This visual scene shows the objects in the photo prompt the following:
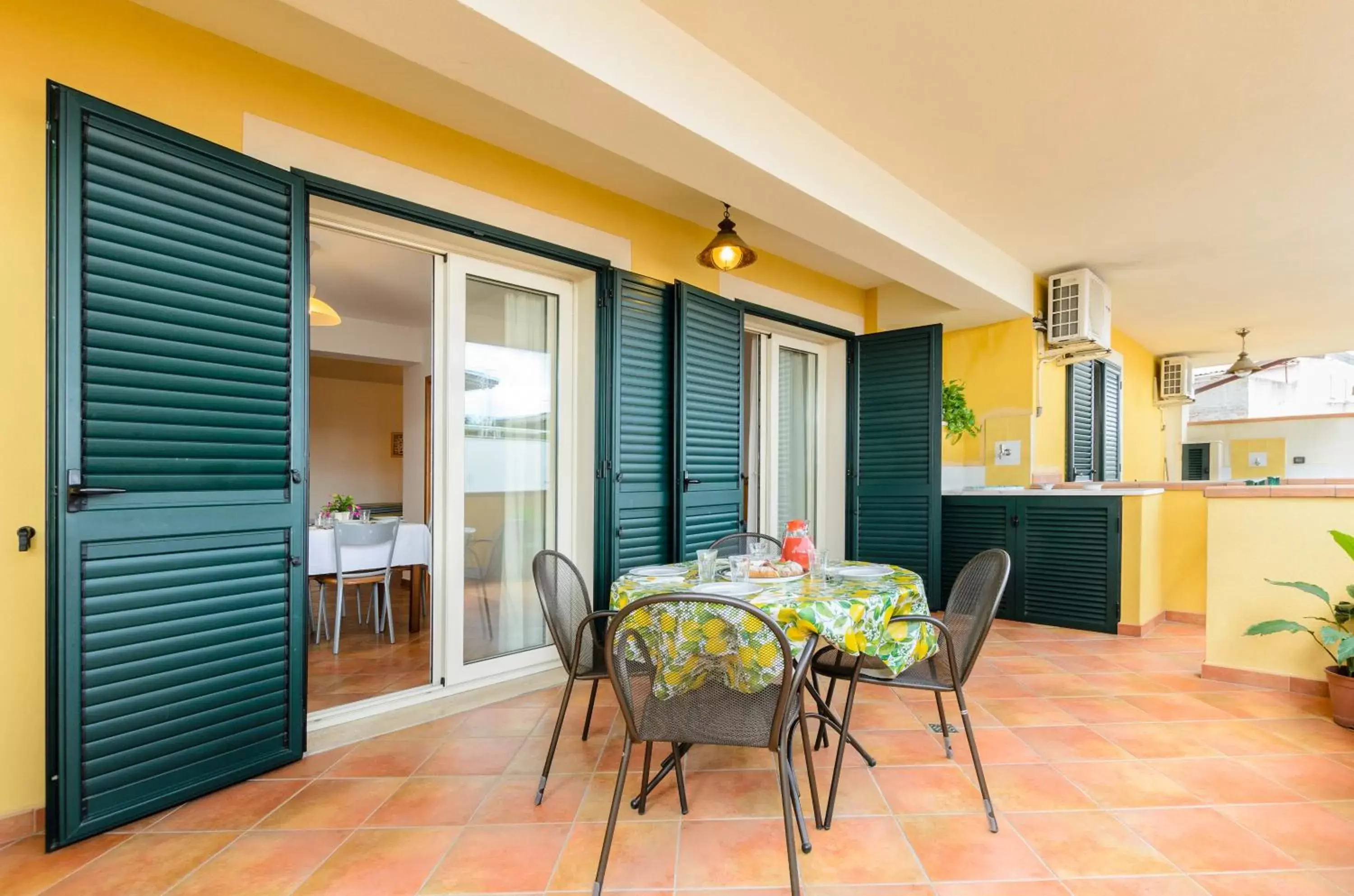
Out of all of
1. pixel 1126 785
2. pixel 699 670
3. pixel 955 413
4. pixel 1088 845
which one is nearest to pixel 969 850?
pixel 1088 845

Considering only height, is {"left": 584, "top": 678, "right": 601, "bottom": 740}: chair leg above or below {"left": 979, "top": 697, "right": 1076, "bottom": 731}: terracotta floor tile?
above

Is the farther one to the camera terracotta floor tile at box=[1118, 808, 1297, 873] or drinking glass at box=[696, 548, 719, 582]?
drinking glass at box=[696, 548, 719, 582]

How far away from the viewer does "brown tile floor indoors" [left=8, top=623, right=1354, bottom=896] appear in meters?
1.62

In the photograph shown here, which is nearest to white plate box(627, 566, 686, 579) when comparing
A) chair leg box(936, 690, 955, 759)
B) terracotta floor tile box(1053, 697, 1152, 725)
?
chair leg box(936, 690, 955, 759)

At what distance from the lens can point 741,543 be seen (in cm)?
329

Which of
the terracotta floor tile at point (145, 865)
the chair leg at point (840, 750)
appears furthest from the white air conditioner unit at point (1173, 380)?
the terracotta floor tile at point (145, 865)

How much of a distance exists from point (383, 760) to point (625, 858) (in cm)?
110

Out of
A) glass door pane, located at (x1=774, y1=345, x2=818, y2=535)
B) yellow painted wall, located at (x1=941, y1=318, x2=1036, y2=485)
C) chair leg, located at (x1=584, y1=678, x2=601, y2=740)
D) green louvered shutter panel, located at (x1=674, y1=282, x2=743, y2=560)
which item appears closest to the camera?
chair leg, located at (x1=584, y1=678, x2=601, y2=740)

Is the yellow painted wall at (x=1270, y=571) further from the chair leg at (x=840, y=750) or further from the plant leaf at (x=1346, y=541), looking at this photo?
the chair leg at (x=840, y=750)

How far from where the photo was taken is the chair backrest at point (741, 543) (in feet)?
9.87

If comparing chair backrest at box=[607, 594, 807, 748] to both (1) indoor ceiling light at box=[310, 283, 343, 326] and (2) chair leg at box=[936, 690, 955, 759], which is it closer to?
(2) chair leg at box=[936, 690, 955, 759]

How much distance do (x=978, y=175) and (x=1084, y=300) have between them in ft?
6.47

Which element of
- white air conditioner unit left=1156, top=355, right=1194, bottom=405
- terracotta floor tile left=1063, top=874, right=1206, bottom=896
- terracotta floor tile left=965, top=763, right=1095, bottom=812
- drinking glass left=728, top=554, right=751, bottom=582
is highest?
white air conditioner unit left=1156, top=355, right=1194, bottom=405

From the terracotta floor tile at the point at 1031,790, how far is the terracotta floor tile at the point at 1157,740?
1.47ft
